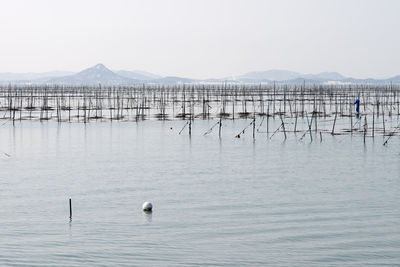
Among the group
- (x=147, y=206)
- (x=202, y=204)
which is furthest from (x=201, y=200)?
(x=147, y=206)

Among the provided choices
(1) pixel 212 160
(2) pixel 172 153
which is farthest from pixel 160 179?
(2) pixel 172 153

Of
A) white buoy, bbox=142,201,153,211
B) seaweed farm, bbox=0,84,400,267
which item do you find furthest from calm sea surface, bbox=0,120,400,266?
white buoy, bbox=142,201,153,211

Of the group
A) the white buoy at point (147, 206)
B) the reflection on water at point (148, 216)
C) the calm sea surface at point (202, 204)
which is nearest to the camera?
the calm sea surface at point (202, 204)

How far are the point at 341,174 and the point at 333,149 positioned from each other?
6564mm

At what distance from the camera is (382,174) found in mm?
20109

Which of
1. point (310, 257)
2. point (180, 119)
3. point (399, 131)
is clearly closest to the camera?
point (310, 257)

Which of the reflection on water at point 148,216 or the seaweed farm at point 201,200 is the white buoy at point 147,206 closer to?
the reflection on water at point 148,216

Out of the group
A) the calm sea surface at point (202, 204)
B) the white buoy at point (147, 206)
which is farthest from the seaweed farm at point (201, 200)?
the white buoy at point (147, 206)

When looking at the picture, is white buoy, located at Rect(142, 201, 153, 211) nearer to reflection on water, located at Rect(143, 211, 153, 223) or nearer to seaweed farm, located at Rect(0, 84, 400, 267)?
reflection on water, located at Rect(143, 211, 153, 223)

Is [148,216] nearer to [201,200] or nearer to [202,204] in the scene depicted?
[202,204]

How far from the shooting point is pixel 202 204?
15352 millimetres

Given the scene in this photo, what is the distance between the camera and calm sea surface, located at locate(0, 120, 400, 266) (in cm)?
1127

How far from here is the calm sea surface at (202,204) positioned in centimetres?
1127

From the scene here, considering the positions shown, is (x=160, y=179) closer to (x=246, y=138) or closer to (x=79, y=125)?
(x=246, y=138)
